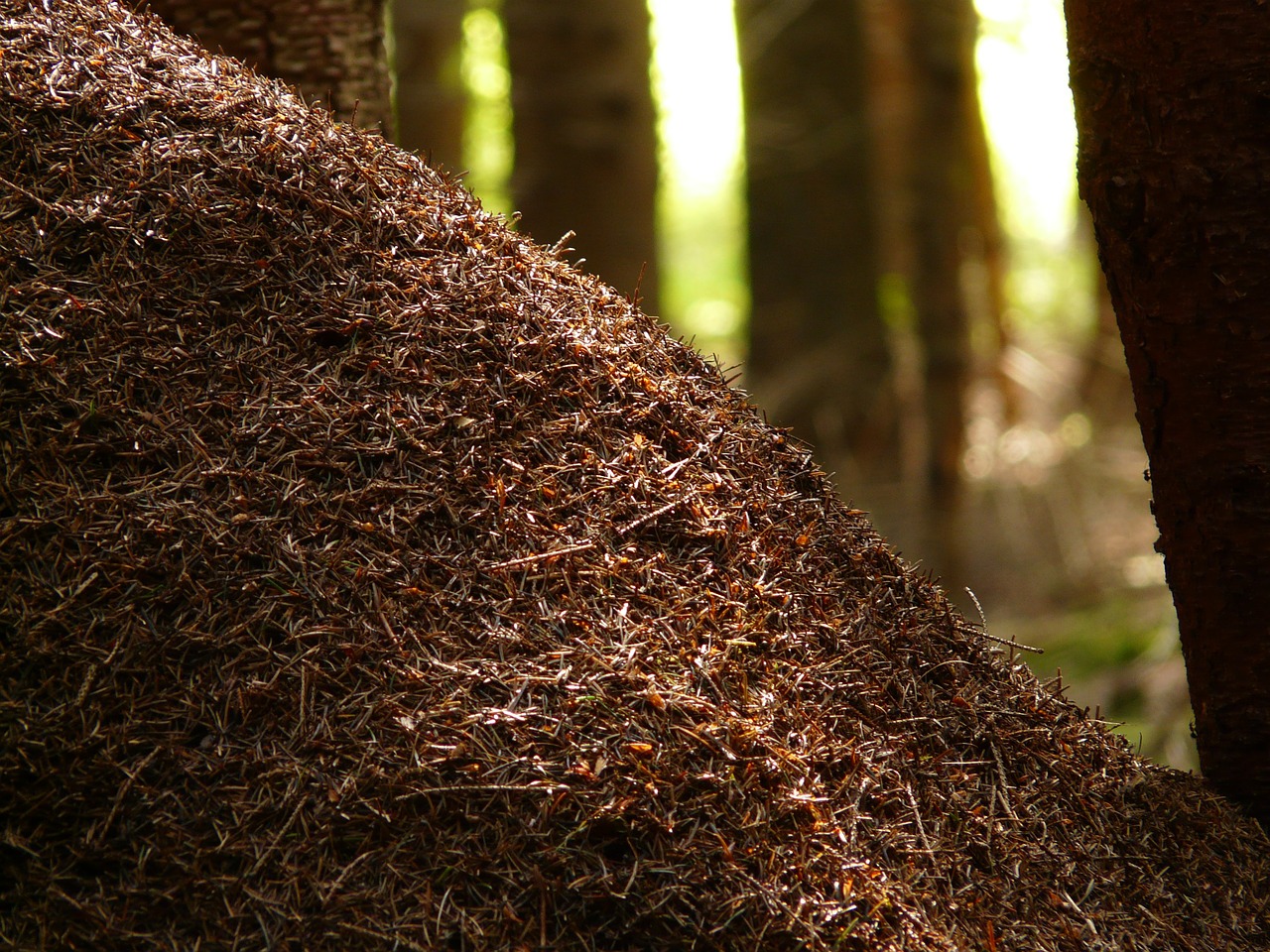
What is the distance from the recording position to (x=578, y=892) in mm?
1932

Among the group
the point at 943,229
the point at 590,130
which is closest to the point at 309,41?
the point at 590,130

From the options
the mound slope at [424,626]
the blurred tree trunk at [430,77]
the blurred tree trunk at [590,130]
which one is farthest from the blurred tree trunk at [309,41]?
the blurred tree trunk at [430,77]

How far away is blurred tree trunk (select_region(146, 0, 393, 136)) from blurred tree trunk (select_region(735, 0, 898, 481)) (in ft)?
15.7

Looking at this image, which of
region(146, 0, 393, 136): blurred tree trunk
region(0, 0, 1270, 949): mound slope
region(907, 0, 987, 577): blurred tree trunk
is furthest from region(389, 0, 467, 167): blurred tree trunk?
region(0, 0, 1270, 949): mound slope

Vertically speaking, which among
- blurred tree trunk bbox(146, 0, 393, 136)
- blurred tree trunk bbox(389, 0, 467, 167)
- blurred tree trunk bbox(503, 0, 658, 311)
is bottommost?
blurred tree trunk bbox(146, 0, 393, 136)

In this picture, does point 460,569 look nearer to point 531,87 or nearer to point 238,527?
A: point 238,527

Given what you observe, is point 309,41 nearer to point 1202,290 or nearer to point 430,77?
point 1202,290

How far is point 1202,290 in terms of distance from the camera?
2643 millimetres

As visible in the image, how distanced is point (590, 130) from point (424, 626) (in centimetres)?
471

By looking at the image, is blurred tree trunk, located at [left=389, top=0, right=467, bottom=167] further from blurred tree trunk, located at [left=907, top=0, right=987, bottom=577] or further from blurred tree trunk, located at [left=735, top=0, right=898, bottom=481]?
blurred tree trunk, located at [left=907, top=0, right=987, bottom=577]

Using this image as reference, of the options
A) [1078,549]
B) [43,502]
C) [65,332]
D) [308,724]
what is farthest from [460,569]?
[1078,549]

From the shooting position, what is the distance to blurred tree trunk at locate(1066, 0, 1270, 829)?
2.58 metres

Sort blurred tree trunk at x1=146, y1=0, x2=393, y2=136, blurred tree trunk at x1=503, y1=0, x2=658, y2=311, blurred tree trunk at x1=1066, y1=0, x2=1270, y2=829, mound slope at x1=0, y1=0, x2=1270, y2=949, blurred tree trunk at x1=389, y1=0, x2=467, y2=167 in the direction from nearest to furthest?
mound slope at x1=0, y1=0, x2=1270, y2=949 < blurred tree trunk at x1=1066, y1=0, x2=1270, y2=829 < blurred tree trunk at x1=146, y1=0, x2=393, y2=136 < blurred tree trunk at x1=503, y1=0, x2=658, y2=311 < blurred tree trunk at x1=389, y1=0, x2=467, y2=167

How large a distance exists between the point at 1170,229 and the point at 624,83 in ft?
13.9
